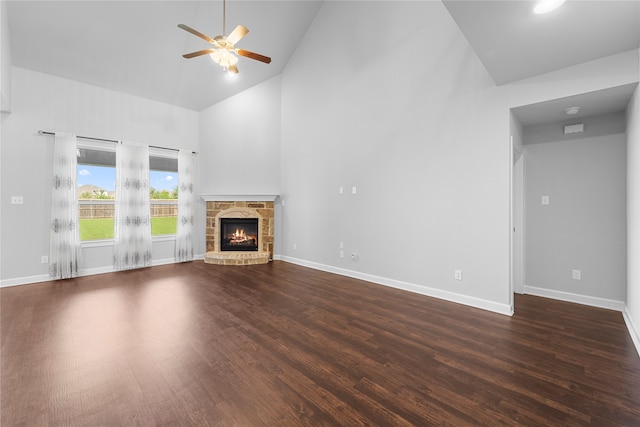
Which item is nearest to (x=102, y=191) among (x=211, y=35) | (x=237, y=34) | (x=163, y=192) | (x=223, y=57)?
(x=163, y=192)

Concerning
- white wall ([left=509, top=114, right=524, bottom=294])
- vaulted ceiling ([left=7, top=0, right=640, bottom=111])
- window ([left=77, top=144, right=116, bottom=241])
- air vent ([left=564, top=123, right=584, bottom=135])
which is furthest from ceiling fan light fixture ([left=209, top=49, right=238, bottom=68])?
air vent ([left=564, top=123, right=584, bottom=135])

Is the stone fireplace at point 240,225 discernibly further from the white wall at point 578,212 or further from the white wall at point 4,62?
the white wall at point 578,212

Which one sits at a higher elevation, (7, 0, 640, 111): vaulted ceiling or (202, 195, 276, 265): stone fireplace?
(7, 0, 640, 111): vaulted ceiling

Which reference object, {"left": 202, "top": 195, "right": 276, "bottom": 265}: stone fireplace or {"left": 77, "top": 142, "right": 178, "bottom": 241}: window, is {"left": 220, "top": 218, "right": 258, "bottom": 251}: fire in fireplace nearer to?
{"left": 202, "top": 195, "right": 276, "bottom": 265}: stone fireplace

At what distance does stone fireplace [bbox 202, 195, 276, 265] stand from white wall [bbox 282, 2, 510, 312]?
768mm

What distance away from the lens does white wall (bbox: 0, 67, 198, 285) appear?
4125 mm

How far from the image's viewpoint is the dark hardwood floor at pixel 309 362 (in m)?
1.62

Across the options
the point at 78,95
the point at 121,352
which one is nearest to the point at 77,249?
the point at 78,95

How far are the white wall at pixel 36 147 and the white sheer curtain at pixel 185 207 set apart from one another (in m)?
1.21

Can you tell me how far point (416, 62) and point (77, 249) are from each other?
6.35 m

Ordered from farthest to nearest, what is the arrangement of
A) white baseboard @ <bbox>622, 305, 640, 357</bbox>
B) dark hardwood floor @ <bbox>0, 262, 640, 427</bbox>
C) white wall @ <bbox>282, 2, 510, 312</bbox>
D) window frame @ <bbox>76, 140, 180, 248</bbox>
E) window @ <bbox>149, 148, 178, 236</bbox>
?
window @ <bbox>149, 148, 178, 236</bbox> < window frame @ <bbox>76, 140, 180, 248</bbox> < white wall @ <bbox>282, 2, 510, 312</bbox> < white baseboard @ <bbox>622, 305, 640, 357</bbox> < dark hardwood floor @ <bbox>0, 262, 640, 427</bbox>

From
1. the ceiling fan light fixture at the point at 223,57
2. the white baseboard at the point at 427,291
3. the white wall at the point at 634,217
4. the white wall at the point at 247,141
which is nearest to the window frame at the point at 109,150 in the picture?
the white wall at the point at 247,141

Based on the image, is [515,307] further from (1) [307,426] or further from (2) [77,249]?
A: (2) [77,249]

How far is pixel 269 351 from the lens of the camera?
2299 mm
